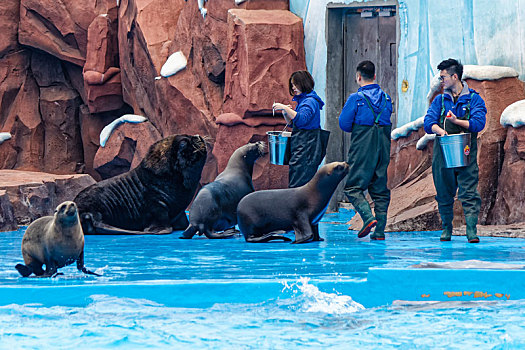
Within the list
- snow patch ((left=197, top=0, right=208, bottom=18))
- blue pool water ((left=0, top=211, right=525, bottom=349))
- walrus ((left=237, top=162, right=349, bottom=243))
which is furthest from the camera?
snow patch ((left=197, top=0, right=208, bottom=18))

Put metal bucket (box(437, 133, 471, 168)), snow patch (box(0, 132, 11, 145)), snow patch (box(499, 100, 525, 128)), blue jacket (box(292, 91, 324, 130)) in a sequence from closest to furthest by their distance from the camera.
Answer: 1. metal bucket (box(437, 133, 471, 168))
2. blue jacket (box(292, 91, 324, 130))
3. snow patch (box(499, 100, 525, 128))
4. snow patch (box(0, 132, 11, 145))

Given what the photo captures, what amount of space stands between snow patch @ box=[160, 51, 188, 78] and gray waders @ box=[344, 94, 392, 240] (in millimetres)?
5950

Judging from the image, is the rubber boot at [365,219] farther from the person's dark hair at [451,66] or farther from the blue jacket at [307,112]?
the person's dark hair at [451,66]

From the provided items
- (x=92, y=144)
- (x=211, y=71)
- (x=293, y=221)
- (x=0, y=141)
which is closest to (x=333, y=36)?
(x=211, y=71)

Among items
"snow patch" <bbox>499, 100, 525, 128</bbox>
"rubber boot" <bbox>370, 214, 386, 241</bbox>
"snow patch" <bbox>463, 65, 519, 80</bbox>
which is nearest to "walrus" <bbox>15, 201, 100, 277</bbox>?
"rubber boot" <bbox>370, 214, 386, 241</bbox>

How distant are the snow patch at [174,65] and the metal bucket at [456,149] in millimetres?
6515

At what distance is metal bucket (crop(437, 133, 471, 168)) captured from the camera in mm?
6234

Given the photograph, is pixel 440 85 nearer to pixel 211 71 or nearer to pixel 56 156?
pixel 211 71

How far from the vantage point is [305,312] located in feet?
13.3


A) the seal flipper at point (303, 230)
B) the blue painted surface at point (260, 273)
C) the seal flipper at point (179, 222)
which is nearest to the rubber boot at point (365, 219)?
the blue painted surface at point (260, 273)

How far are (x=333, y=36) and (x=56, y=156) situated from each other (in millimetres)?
6706

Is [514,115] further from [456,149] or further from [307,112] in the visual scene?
[307,112]

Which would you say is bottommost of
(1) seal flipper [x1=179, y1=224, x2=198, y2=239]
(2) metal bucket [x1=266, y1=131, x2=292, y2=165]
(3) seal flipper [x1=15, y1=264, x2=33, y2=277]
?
(3) seal flipper [x1=15, y1=264, x2=33, y2=277]

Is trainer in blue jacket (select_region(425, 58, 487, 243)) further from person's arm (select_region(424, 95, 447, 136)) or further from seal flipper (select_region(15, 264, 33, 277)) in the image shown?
seal flipper (select_region(15, 264, 33, 277))
